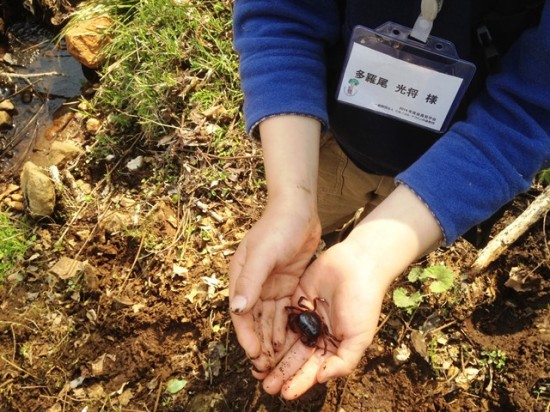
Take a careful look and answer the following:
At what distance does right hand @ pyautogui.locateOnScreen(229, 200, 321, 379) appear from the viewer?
5.08 ft

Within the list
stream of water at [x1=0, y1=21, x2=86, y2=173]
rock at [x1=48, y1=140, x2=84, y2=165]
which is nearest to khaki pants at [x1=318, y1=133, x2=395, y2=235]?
rock at [x1=48, y1=140, x2=84, y2=165]

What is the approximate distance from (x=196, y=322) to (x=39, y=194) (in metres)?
1.49

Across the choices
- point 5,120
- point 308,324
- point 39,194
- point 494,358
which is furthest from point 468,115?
point 5,120

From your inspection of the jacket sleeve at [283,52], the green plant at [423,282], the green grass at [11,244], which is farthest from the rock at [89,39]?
the green plant at [423,282]

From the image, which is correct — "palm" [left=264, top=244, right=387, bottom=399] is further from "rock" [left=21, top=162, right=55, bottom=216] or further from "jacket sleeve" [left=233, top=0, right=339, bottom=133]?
"rock" [left=21, top=162, right=55, bottom=216]

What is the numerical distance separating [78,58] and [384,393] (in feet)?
11.6

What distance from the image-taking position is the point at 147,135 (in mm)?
3553

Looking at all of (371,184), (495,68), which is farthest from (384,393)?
(495,68)

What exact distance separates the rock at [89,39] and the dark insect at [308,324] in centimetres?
317

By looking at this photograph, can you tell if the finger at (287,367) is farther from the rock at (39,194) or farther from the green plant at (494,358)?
the rock at (39,194)

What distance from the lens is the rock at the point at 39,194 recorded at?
11.0 ft

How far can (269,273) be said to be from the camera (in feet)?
5.23

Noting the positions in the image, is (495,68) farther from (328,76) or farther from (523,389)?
(523,389)

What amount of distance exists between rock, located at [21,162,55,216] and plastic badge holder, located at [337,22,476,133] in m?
2.45
